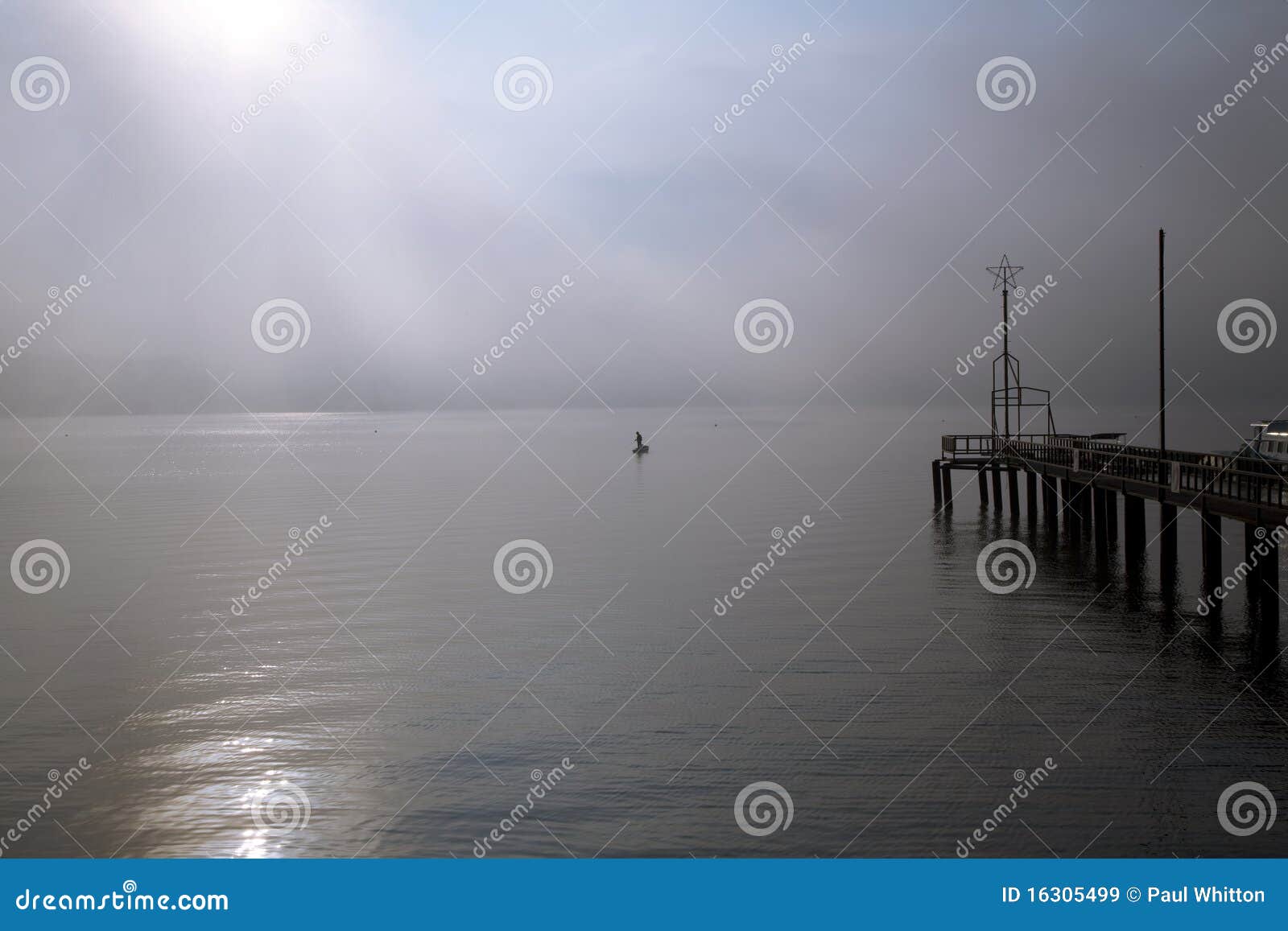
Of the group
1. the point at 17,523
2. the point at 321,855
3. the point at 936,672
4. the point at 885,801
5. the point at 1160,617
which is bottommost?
the point at 321,855

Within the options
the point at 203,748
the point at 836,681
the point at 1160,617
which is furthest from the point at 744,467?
the point at 203,748

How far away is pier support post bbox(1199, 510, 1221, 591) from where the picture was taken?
23656 millimetres

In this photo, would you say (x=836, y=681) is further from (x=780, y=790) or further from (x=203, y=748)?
(x=203, y=748)

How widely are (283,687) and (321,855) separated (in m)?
6.98

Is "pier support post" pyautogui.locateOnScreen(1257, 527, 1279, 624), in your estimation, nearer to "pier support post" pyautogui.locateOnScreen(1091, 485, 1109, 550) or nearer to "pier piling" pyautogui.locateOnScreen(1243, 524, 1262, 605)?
"pier piling" pyautogui.locateOnScreen(1243, 524, 1262, 605)

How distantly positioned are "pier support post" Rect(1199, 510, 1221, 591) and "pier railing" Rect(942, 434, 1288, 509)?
0.81 m

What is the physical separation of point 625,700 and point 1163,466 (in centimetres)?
1818

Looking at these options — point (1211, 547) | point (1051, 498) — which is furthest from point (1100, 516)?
point (1051, 498)

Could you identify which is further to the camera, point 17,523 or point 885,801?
point 17,523

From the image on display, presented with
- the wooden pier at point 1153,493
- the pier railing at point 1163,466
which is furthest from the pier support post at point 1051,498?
the pier railing at point 1163,466

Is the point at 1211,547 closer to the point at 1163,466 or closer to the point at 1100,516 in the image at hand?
the point at 1163,466

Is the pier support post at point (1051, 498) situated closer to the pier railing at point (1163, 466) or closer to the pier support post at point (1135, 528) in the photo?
the pier railing at point (1163, 466)

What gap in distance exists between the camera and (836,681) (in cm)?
1816

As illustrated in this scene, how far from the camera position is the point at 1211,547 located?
24.4 m
